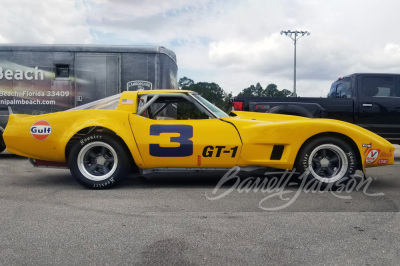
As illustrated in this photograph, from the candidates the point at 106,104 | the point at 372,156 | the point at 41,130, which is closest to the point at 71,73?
the point at 106,104

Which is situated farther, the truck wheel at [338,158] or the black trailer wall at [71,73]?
the black trailer wall at [71,73]

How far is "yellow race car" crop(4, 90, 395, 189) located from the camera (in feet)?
18.4

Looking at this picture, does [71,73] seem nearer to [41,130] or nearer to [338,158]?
[41,130]

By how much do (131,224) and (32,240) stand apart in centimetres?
86

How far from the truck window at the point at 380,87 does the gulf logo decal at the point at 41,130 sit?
653cm

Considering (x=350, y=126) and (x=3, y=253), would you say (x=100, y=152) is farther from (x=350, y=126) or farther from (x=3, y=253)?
(x=350, y=126)

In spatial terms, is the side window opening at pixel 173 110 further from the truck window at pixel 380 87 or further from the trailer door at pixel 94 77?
the truck window at pixel 380 87

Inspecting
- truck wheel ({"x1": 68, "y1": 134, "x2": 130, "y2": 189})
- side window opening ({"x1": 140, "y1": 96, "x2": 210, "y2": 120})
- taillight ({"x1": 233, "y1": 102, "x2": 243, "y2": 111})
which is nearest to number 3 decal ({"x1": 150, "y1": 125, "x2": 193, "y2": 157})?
side window opening ({"x1": 140, "y1": 96, "x2": 210, "y2": 120})

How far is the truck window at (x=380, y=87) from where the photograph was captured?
366 inches

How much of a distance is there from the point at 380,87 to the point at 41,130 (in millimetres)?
7010

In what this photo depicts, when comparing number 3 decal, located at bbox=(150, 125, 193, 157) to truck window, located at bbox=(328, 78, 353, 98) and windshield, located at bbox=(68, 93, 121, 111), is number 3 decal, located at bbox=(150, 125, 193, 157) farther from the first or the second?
truck window, located at bbox=(328, 78, 353, 98)

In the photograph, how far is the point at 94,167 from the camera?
19.0 feet

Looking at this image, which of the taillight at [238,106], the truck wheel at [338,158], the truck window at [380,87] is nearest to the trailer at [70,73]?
the taillight at [238,106]

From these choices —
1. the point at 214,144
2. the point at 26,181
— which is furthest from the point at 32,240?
the point at 26,181
